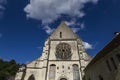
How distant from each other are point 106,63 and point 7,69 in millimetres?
20990

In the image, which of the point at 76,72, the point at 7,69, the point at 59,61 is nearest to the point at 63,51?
the point at 59,61

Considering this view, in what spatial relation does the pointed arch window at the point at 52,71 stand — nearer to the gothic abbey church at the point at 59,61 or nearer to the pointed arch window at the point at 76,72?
the gothic abbey church at the point at 59,61

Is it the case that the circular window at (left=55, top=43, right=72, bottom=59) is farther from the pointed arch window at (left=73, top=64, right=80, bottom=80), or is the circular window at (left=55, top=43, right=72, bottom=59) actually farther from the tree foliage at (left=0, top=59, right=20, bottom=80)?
the tree foliage at (left=0, top=59, right=20, bottom=80)

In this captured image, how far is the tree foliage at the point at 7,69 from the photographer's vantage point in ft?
80.9

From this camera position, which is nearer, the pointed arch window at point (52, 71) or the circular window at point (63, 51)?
the pointed arch window at point (52, 71)

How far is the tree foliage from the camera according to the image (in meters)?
24.7

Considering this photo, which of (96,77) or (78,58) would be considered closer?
(96,77)

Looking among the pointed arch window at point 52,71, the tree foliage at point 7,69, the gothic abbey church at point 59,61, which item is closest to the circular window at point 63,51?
the gothic abbey church at point 59,61

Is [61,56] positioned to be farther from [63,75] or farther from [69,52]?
[63,75]

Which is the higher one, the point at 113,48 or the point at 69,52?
the point at 69,52

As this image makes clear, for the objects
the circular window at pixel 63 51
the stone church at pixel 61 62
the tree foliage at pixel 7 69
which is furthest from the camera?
the tree foliage at pixel 7 69

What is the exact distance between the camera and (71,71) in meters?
22.6

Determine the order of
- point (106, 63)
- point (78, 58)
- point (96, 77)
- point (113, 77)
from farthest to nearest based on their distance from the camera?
point (78, 58)
point (96, 77)
point (106, 63)
point (113, 77)

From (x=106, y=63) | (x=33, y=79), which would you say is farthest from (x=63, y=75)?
(x=106, y=63)
